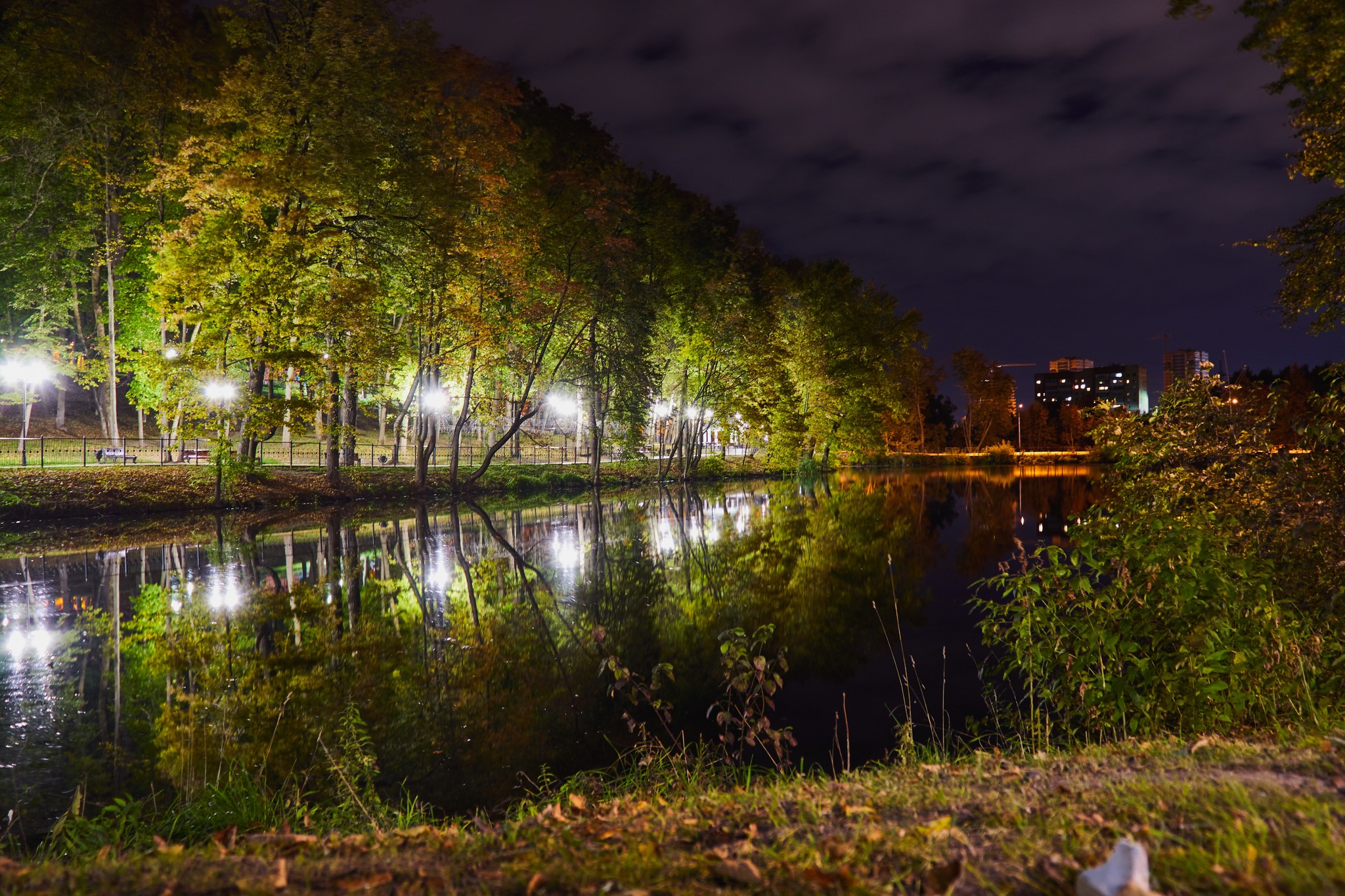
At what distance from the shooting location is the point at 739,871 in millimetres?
2611

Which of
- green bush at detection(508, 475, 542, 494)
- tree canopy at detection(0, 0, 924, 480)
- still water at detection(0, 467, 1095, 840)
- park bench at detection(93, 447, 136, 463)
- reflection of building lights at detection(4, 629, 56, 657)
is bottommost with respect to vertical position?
still water at detection(0, 467, 1095, 840)

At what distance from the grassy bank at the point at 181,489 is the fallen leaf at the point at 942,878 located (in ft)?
88.7

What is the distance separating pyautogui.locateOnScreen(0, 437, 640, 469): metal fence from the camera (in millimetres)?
29672

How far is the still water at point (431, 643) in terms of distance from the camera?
592 centimetres

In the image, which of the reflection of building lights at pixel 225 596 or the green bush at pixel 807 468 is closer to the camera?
the reflection of building lights at pixel 225 596

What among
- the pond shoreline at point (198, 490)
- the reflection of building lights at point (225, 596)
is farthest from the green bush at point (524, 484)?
the reflection of building lights at point (225, 596)

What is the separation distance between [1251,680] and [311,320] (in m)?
24.8

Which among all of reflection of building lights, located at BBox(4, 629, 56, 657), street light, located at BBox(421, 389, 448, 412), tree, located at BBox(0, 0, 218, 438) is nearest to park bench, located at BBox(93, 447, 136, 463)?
tree, located at BBox(0, 0, 218, 438)

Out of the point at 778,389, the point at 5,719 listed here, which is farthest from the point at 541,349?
the point at 5,719

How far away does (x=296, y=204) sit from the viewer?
23.7 m

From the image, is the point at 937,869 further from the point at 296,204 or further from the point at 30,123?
the point at 30,123

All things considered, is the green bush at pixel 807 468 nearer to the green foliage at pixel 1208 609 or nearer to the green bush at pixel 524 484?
the green bush at pixel 524 484

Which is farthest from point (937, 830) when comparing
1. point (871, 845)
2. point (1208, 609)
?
point (1208, 609)

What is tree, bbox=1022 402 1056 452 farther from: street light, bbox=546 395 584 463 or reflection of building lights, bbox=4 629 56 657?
reflection of building lights, bbox=4 629 56 657
